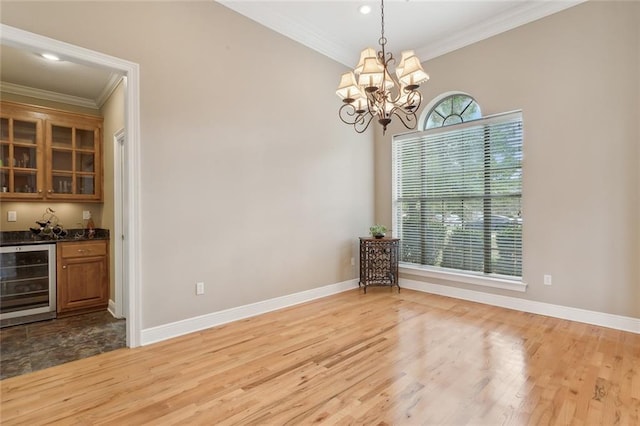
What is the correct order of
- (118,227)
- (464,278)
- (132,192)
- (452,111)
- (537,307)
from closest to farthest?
(132,192) < (537,307) < (118,227) < (464,278) < (452,111)

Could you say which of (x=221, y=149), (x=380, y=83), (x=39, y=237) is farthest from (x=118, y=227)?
(x=380, y=83)

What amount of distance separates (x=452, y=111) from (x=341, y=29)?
6.30 feet

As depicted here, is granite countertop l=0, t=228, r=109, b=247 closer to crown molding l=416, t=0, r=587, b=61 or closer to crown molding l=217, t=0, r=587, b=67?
crown molding l=217, t=0, r=587, b=67

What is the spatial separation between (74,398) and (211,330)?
1.25 m

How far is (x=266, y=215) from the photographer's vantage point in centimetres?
377

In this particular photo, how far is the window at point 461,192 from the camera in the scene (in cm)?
390

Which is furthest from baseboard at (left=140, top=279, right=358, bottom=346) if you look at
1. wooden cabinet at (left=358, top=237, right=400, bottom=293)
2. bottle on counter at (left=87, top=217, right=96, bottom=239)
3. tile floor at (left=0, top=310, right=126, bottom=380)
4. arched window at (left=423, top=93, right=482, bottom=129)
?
arched window at (left=423, top=93, right=482, bottom=129)

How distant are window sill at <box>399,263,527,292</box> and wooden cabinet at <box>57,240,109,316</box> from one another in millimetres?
4202

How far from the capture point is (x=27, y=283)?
3639mm

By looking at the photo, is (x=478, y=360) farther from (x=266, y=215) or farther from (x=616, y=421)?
(x=266, y=215)

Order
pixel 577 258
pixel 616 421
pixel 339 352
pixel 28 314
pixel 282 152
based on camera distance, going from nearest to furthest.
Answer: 1. pixel 616 421
2. pixel 339 352
3. pixel 577 258
4. pixel 28 314
5. pixel 282 152

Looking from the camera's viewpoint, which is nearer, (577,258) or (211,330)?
(211,330)

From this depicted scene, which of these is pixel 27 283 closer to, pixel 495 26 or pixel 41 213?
pixel 41 213

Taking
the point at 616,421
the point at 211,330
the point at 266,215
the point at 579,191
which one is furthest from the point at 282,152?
the point at 616,421
